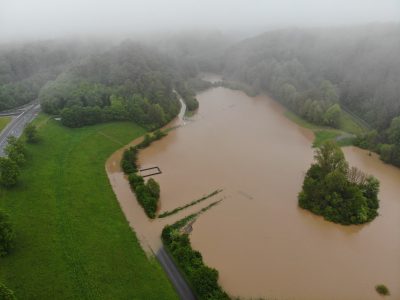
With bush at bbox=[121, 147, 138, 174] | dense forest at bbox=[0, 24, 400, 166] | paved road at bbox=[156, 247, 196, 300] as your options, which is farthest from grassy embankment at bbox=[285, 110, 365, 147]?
paved road at bbox=[156, 247, 196, 300]

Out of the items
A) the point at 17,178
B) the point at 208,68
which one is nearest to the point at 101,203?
the point at 17,178

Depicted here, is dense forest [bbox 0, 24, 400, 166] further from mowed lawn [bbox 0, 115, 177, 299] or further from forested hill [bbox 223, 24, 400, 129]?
mowed lawn [bbox 0, 115, 177, 299]

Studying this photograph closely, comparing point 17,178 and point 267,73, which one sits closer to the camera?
point 17,178

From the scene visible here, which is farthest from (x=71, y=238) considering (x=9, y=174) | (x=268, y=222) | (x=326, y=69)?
(x=326, y=69)

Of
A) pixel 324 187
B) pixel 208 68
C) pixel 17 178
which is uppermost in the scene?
pixel 17 178

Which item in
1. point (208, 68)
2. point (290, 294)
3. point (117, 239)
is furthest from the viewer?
point (208, 68)

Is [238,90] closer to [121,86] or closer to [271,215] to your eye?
[121,86]

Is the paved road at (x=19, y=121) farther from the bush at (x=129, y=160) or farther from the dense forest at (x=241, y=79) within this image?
the bush at (x=129, y=160)

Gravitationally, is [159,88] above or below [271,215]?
above
